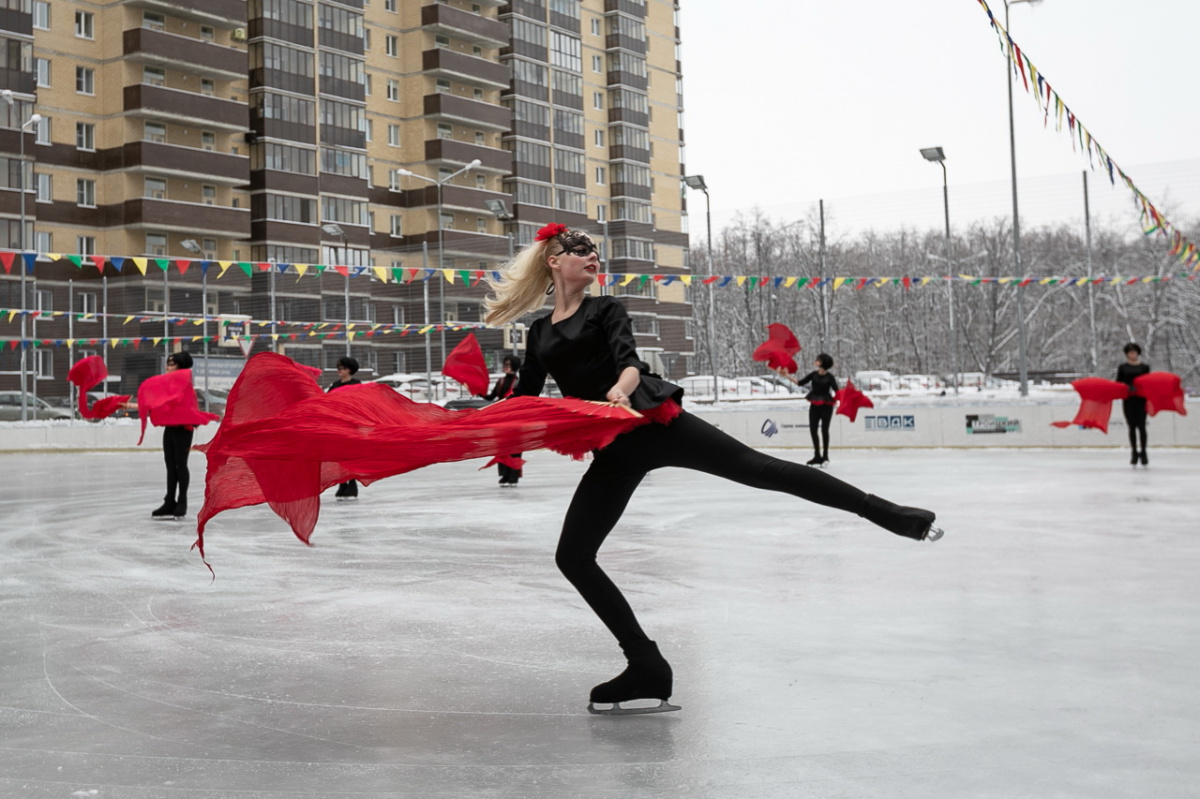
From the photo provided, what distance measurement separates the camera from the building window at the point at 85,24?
50.2 m

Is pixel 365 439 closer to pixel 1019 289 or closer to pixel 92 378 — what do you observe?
pixel 92 378

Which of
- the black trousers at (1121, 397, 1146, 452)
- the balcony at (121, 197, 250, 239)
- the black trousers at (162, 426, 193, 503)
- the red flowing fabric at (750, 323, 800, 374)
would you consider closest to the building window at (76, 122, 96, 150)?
the balcony at (121, 197, 250, 239)

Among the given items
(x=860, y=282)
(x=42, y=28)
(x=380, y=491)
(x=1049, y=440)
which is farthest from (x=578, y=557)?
(x=42, y=28)

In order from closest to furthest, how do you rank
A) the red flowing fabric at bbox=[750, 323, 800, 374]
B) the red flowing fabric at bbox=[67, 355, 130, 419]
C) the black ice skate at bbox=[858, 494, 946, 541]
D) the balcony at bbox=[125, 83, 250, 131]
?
the black ice skate at bbox=[858, 494, 946, 541]
the red flowing fabric at bbox=[67, 355, 130, 419]
the red flowing fabric at bbox=[750, 323, 800, 374]
the balcony at bbox=[125, 83, 250, 131]

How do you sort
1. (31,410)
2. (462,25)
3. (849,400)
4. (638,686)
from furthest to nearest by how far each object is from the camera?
(462,25) < (31,410) < (849,400) < (638,686)

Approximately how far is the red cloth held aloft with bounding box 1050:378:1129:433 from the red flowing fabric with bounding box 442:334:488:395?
9902 millimetres

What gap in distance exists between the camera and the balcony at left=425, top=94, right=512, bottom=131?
63.5 meters

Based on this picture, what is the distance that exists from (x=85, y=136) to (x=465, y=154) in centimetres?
2002

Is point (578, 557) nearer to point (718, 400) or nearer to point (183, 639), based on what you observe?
point (183, 639)

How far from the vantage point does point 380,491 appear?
1630 centimetres

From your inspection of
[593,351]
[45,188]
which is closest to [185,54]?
[45,188]

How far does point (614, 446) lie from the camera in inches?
174

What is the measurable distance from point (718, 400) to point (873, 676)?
20.9 metres

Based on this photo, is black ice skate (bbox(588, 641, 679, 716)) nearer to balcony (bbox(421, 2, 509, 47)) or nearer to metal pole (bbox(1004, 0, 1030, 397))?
metal pole (bbox(1004, 0, 1030, 397))
